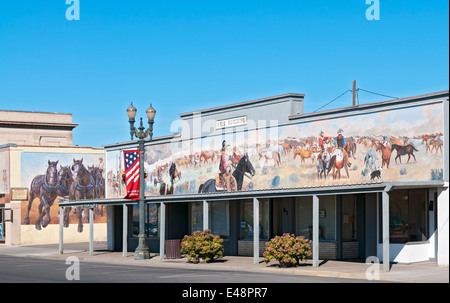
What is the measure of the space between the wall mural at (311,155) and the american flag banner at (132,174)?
9.01 feet

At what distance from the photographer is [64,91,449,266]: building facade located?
25.3 metres

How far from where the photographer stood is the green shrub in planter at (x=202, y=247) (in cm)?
2973

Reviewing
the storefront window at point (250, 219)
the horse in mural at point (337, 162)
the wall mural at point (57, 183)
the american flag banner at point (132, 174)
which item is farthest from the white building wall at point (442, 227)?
the wall mural at point (57, 183)

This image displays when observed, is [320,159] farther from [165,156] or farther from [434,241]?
[165,156]

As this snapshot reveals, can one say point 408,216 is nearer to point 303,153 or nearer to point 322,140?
point 322,140

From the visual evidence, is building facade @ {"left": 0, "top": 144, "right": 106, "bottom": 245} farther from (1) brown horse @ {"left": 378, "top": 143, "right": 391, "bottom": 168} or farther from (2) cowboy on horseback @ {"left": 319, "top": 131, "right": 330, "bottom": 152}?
(1) brown horse @ {"left": 378, "top": 143, "right": 391, "bottom": 168}

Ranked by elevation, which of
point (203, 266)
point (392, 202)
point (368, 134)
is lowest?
point (203, 266)

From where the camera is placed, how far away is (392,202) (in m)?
27.1

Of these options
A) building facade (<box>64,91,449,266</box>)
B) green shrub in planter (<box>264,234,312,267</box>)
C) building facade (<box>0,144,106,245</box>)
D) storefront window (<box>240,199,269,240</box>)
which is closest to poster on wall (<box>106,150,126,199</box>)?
building facade (<box>64,91,449,266</box>)

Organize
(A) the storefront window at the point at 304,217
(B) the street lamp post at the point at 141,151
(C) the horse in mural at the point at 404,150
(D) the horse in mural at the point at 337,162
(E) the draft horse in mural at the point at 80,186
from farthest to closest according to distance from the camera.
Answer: (E) the draft horse in mural at the point at 80,186
(B) the street lamp post at the point at 141,151
(A) the storefront window at the point at 304,217
(D) the horse in mural at the point at 337,162
(C) the horse in mural at the point at 404,150

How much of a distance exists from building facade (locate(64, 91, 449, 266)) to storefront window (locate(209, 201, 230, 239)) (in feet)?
0.18

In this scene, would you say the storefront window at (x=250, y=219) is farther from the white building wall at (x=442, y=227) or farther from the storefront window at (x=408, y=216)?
the white building wall at (x=442, y=227)

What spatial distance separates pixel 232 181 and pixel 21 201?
867 inches
